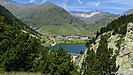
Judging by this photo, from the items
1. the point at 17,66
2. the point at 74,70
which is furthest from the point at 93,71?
the point at 17,66

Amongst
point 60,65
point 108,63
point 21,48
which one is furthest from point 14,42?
point 108,63

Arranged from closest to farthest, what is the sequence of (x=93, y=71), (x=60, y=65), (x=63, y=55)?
(x=60, y=65) → (x=63, y=55) → (x=93, y=71)

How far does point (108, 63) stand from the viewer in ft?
151

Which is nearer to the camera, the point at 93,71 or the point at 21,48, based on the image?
the point at 21,48

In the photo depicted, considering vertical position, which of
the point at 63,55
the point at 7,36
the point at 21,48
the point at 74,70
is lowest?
the point at 74,70

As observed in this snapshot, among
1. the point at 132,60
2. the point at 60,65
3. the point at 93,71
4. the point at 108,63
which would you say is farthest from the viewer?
the point at 108,63

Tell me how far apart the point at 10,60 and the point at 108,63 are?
127ft

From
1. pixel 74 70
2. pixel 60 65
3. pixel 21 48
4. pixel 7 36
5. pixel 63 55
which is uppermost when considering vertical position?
pixel 7 36

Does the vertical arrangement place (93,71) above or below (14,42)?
below

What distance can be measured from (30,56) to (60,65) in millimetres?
8497

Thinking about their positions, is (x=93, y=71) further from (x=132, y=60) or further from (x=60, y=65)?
(x=132, y=60)

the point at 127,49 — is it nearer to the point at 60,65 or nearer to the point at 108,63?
the point at 108,63

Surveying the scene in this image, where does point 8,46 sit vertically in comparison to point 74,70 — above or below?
above

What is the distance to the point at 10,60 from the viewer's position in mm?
23469
